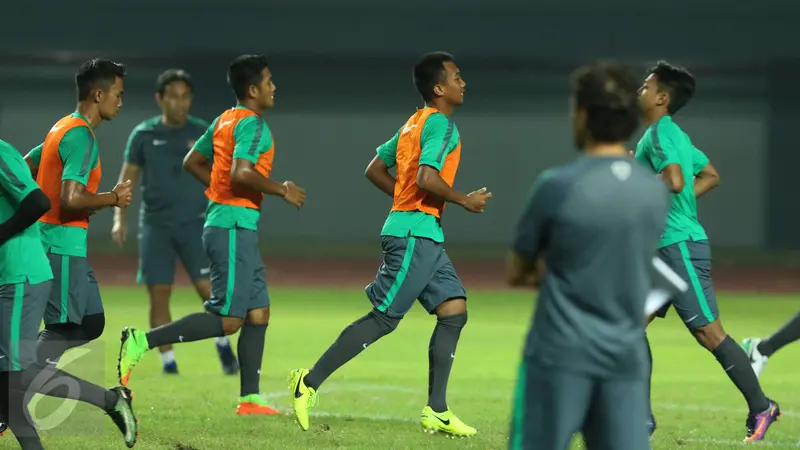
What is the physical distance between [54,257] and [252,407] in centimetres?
164

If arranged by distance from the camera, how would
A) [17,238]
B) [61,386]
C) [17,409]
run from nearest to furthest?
[17,409] < [17,238] < [61,386]

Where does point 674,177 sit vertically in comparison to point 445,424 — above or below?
above

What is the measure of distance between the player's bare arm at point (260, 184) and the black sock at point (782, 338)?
3368mm

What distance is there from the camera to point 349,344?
22.6ft

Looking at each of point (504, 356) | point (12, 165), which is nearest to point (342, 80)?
point (504, 356)

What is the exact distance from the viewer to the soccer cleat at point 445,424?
6.88 meters

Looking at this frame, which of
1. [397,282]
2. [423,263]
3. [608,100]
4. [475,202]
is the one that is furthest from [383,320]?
[608,100]

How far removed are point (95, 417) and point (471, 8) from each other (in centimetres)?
1944

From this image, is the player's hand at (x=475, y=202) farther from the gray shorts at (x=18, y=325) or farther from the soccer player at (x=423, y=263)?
the gray shorts at (x=18, y=325)

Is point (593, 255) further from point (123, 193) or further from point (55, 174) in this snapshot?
point (55, 174)

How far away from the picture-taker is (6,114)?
1064 inches

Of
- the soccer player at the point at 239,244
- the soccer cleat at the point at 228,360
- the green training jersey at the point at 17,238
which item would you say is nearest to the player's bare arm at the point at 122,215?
the soccer cleat at the point at 228,360

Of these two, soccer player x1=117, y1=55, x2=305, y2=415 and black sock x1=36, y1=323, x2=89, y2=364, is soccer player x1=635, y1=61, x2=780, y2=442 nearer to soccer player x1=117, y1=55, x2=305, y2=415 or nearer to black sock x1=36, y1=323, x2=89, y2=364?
soccer player x1=117, y1=55, x2=305, y2=415

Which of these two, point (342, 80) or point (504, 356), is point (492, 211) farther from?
point (504, 356)
